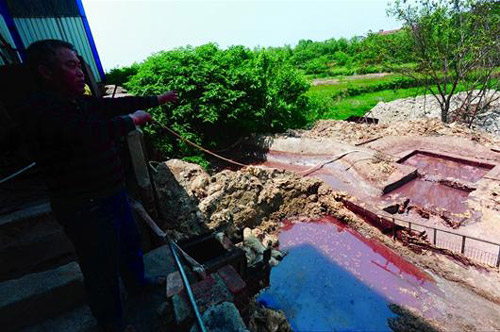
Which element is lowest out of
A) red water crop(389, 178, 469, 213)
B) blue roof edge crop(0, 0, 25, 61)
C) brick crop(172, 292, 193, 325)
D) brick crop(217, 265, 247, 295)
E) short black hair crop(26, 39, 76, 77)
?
red water crop(389, 178, 469, 213)

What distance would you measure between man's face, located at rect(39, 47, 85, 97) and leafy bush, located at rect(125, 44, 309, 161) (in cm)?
844

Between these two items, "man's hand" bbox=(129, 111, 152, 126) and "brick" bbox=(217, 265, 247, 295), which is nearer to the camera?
"man's hand" bbox=(129, 111, 152, 126)

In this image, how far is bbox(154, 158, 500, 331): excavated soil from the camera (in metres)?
4.95

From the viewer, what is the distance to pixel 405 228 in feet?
21.4

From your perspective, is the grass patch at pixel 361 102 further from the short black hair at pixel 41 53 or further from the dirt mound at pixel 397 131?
the short black hair at pixel 41 53

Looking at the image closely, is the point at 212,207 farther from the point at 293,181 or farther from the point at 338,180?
the point at 338,180

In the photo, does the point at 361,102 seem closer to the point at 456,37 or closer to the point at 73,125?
the point at 456,37

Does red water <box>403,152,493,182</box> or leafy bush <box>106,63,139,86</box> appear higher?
leafy bush <box>106,63,139,86</box>

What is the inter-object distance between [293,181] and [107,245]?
6518 millimetres

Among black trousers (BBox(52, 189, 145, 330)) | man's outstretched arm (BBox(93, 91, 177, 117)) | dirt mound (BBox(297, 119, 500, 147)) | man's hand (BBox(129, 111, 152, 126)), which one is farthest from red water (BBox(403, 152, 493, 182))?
black trousers (BBox(52, 189, 145, 330))

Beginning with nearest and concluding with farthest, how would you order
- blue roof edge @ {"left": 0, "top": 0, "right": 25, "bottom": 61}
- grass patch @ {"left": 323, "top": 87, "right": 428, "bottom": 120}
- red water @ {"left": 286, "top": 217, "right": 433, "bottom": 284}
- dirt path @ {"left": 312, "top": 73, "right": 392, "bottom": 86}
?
blue roof edge @ {"left": 0, "top": 0, "right": 25, "bottom": 61} < red water @ {"left": 286, "top": 217, "right": 433, "bottom": 284} < grass patch @ {"left": 323, "top": 87, "right": 428, "bottom": 120} < dirt path @ {"left": 312, "top": 73, "right": 392, "bottom": 86}

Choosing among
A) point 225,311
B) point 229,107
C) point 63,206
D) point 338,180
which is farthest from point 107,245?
point 229,107

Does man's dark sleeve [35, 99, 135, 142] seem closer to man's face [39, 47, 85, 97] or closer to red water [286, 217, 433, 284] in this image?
man's face [39, 47, 85, 97]

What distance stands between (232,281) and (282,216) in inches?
208
